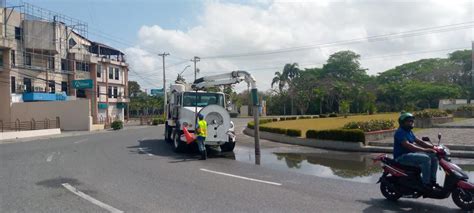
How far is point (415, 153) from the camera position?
7.39 m

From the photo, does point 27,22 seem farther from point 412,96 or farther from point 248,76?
point 412,96

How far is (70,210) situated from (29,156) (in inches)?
408

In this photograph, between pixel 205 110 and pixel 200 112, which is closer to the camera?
pixel 200 112

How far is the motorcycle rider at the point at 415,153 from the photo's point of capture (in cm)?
713

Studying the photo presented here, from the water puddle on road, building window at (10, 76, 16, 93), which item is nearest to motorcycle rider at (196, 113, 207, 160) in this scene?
the water puddle on road

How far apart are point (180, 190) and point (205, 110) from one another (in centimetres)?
743

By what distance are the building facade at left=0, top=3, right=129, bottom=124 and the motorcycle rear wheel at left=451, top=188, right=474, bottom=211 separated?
A: 45.8 metres

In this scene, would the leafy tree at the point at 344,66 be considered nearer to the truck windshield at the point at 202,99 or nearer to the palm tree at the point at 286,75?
the palm tree at the point at 286,75

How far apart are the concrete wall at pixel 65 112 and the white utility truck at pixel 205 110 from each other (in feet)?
78.6

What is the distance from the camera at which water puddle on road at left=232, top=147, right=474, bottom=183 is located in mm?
11234

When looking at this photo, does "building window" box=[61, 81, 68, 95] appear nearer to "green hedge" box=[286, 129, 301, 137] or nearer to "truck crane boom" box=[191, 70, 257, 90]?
"truck crane boom" box=[191, 70, 257, 90]

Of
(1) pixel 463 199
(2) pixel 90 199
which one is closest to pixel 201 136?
(2) pixel 90 199

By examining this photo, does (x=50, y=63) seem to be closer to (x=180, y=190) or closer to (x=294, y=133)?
(x=294, y=133)

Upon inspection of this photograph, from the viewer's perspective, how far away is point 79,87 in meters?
52.8
